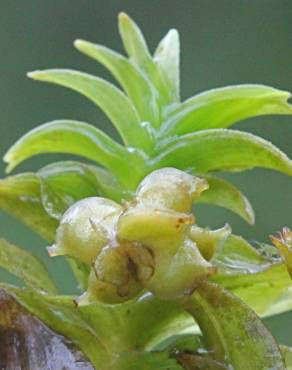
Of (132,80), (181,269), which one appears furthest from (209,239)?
(132,80)

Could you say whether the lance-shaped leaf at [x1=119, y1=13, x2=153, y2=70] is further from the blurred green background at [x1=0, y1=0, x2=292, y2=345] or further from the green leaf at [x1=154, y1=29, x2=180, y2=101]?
the blurred green background at [x1=0, y1=0, x2=292, y2=345]

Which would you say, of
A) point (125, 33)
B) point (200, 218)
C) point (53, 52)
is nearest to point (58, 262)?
point (200, 218)

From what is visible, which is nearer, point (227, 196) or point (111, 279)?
point (111, 279)

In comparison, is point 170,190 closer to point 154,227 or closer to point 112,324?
point 154,227

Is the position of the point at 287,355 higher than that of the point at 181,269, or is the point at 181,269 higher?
the point at 181,269

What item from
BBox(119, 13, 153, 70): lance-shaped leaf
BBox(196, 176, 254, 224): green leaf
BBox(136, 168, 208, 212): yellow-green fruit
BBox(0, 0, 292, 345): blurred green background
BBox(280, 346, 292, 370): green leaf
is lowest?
BBox(0, 0, 292, 345): blurred green background

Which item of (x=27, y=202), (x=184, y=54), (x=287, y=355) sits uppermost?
(x=27, y=202)

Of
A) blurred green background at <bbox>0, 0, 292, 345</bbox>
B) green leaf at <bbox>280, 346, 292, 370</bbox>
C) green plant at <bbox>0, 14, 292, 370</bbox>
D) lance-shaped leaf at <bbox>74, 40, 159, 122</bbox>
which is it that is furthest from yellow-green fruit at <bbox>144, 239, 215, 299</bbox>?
blurred green background at <bbox>0, 0, 292, 345</bbox>

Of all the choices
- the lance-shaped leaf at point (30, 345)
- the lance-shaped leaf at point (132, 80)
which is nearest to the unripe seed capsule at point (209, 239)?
the lance-shaped leaf at point (30, 345)
